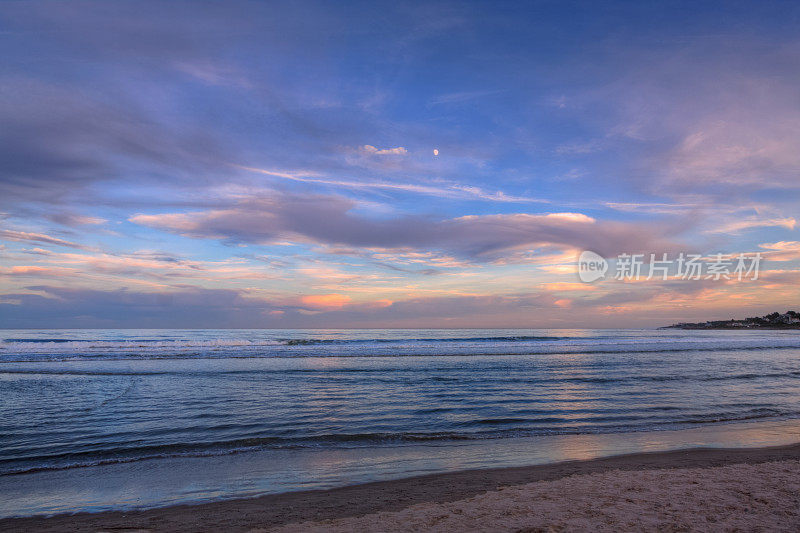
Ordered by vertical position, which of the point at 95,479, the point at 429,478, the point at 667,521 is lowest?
the point at 95,479

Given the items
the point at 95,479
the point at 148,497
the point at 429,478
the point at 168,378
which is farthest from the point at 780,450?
the point at 168,378

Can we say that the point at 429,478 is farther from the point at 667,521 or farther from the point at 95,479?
the point at 95,479

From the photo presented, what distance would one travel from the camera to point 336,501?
6863 millimetres

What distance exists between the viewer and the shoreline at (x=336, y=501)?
6.16 m

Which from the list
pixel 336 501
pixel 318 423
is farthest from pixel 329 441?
pixel 336 501

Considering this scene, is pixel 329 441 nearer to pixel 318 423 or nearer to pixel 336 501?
pixel 318 423

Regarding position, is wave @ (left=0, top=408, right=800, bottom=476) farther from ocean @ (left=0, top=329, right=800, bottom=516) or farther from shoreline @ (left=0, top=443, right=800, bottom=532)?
shoreline @ (left=0, top=443, right=800, bottom=532)

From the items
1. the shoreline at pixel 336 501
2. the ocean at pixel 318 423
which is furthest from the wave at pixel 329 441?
the shoreline at pixel 336 501

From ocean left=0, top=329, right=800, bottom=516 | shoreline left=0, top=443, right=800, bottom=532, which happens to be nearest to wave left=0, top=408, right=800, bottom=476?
ocean left=0, top=329, right=800, bottom=516

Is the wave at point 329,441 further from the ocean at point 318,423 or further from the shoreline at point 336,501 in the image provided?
the shoreline at point 336,501

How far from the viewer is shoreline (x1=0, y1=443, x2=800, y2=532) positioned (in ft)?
20.2

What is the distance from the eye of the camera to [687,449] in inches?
383

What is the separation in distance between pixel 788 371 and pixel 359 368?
2517 centimetres

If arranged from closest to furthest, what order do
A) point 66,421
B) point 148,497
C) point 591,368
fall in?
point 148,497, point 66,421, point 591,368
